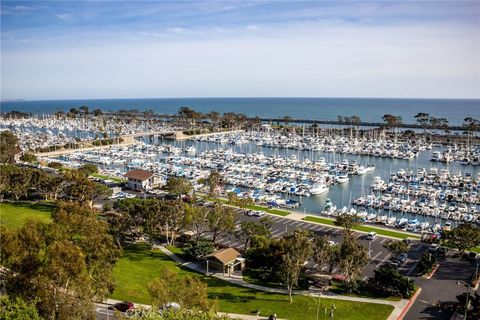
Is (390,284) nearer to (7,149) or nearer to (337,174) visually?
(337,174)

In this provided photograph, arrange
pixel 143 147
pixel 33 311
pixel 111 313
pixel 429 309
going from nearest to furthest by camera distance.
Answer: pixel 33 311
pixel 111 313
pixel 429 309
pixel 143 147

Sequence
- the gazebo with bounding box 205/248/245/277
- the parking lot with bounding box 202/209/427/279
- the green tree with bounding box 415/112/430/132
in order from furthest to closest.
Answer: the green tree with bounding box 415/112/430/132 < the parking lot with bounding box 202/209/427/279 < the gazebo with bounding box 205/248/245/277

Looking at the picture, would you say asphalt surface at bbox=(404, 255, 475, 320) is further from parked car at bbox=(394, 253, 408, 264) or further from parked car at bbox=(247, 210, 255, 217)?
parked car at bbox=(247, 210, 255, 217)

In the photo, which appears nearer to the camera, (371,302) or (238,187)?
(371,302)

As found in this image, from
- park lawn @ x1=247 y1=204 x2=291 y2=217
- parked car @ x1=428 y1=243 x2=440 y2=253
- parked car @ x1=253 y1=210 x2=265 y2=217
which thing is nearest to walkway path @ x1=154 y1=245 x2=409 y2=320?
parked car @ x1=428 y1=243 x2=440 y2=253

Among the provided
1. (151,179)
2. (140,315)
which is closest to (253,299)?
(140,315)

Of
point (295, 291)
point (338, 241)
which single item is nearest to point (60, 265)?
point (295, 291)

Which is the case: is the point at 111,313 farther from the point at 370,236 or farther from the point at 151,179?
the point at 151,179
